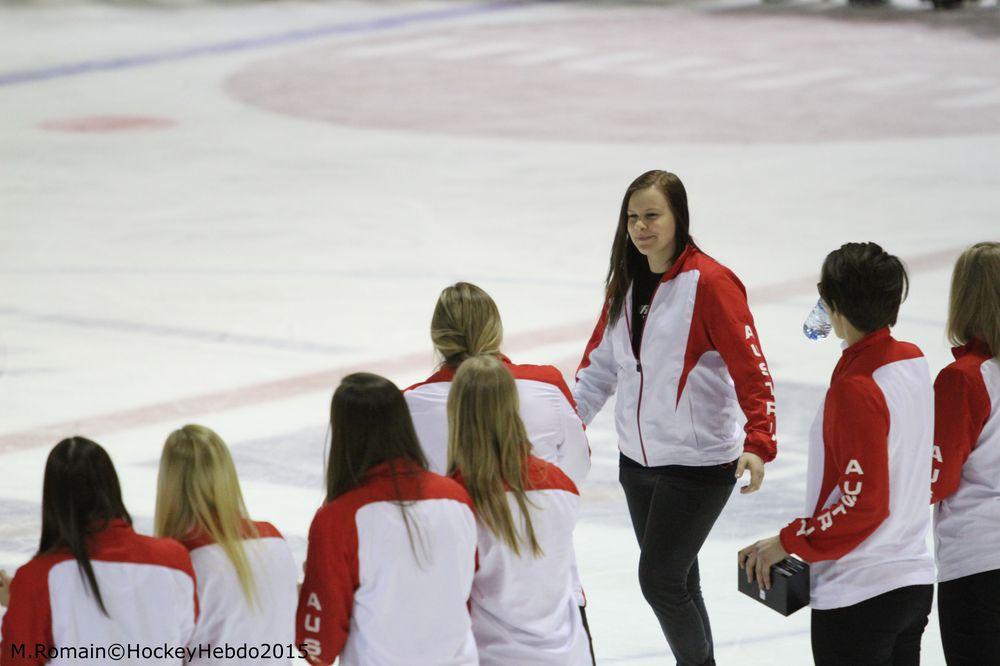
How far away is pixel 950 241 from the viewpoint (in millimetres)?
13273

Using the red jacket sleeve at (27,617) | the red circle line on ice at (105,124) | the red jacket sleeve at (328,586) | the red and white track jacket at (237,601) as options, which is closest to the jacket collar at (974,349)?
the red jacket sleeve at (328,586)

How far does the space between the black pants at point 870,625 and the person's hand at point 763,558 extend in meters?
0.18

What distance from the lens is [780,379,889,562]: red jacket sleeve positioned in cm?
408

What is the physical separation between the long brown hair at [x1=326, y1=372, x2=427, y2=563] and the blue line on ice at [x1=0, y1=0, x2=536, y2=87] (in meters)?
20.5

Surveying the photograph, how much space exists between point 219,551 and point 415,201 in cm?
1162

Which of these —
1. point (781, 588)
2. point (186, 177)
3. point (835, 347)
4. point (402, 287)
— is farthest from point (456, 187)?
point (781, 588)

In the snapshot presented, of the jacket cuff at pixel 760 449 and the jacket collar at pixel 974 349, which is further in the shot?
the jacket cuff at pixel 760 449

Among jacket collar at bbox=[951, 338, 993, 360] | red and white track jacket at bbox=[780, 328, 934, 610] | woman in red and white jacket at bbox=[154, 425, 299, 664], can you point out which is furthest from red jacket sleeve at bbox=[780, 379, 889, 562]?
woman in red and white jacket at bbox=[154, 425, 299, 664]

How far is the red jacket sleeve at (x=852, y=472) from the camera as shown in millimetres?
4078

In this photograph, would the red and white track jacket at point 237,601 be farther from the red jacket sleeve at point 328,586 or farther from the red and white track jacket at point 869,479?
the red and white track jacket at point 869,479

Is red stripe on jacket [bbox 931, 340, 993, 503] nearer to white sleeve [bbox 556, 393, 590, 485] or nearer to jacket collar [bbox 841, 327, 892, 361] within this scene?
jacket collar [bbox 841, 327, 892, 361]

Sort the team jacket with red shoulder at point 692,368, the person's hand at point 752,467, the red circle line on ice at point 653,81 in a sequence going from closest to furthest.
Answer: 1. the person's hand at point 752,467
2. the team jacket with red shoulder at point 692,368
3. the red circle line on ice at point 653,81

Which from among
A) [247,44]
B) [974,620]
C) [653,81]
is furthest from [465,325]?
[247,44]

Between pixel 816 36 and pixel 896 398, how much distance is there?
965 inches
